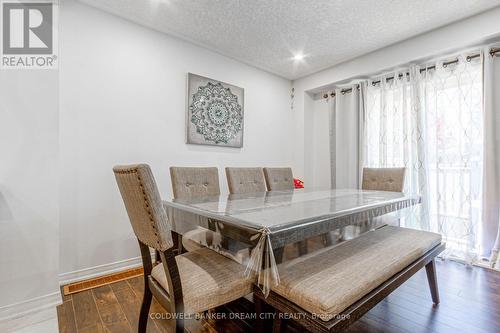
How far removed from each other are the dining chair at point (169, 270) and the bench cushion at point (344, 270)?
23 centimetres

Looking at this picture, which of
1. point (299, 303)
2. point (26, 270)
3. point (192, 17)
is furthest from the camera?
point (192, 17)

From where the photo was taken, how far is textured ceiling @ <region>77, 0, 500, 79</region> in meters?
2.18

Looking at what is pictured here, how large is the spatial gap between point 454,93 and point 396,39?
858mm

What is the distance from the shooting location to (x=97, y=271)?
219cm

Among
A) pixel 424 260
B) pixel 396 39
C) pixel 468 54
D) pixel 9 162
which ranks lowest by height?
pixel 424 260

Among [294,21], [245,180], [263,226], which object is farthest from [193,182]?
[294,21]

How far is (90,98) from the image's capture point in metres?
2.21

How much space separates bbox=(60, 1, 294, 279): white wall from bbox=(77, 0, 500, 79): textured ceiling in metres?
0.24

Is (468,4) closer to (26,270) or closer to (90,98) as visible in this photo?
(90,98)

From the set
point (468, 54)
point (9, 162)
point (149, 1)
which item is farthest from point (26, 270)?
point (468, 54)

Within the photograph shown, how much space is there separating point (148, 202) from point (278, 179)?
1.95m
